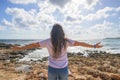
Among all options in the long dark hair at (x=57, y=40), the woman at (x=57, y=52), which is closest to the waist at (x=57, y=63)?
the woman at (x=57, y=52)

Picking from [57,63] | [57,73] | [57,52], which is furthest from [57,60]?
[57,73]

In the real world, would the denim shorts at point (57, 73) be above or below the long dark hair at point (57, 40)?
below

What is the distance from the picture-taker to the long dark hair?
189 inches

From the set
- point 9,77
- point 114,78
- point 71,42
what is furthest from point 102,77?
point 71,42

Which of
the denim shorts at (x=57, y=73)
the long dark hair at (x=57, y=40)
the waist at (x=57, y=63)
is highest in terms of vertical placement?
the long dark hair at (x=57, y=40)

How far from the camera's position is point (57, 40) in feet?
Result: 15.8

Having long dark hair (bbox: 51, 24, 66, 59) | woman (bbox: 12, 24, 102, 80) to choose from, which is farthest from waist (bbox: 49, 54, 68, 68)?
long dark hair (bbox: 51, 24, 66, 59)

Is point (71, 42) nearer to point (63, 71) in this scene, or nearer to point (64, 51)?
point (64, 51)

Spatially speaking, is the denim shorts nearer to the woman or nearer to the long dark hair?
the woman

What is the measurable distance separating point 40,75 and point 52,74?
563 centimetres

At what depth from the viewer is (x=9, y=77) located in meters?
10.9

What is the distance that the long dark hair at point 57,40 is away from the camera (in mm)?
4809

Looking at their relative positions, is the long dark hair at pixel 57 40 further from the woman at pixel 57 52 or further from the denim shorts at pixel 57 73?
the denim shorts at pixel 57 73

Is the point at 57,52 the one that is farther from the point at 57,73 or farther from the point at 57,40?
the point at 57,73
